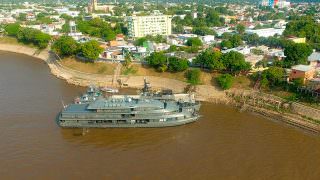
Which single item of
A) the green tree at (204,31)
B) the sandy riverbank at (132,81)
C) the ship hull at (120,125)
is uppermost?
the green tree at (204,31)

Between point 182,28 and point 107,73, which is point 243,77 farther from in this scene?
point 182,28

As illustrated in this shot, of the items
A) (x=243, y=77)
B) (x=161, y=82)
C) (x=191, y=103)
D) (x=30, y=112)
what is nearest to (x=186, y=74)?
(x=161, y=82)

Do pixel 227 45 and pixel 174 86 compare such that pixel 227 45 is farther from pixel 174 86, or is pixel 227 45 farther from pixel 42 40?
pixel 42 40

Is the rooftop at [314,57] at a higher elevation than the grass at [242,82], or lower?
higher

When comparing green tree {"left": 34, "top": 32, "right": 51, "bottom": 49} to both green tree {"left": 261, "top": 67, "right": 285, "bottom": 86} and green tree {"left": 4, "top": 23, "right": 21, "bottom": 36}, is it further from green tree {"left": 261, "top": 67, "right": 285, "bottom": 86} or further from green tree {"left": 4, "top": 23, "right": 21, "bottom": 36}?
green tree {"left": 261, "top": 67, "right": 285, "bottom": 86}

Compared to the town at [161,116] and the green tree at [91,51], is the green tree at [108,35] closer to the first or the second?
the town at [161,116]

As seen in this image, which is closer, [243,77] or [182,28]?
[243,77]

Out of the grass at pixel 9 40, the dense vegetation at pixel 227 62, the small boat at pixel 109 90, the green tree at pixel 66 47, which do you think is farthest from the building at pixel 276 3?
the small boat at pixel 109 90
